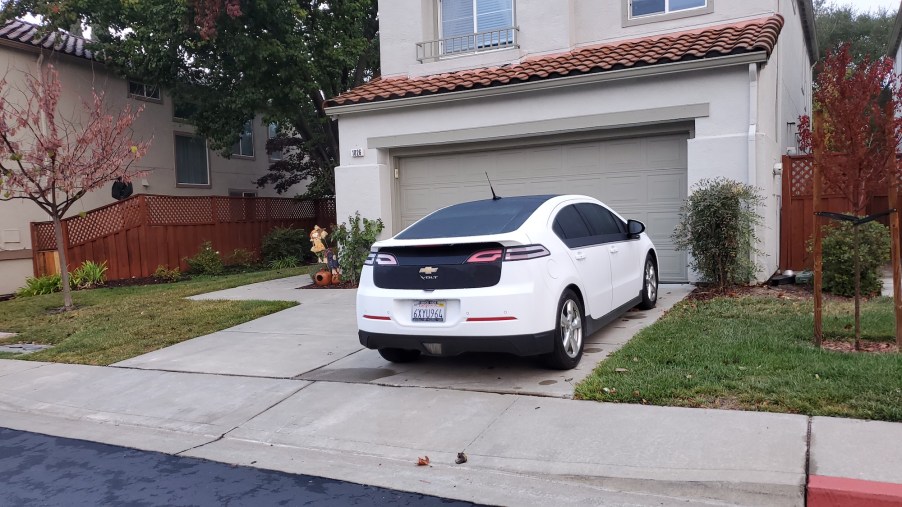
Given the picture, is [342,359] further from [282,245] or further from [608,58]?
[282,245]

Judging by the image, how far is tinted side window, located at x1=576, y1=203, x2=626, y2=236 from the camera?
7246 millimetres

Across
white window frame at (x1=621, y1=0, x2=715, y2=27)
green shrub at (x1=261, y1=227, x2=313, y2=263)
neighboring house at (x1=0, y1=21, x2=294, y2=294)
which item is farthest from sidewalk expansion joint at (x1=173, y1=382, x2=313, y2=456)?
green shrub at (x1=261, y1=227, x2=313, y2=263)

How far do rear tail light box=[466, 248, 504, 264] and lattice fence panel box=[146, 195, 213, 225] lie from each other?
40.9 feet

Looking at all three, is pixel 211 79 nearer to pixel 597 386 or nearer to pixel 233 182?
pixel 233 182

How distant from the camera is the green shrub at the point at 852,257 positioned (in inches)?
355

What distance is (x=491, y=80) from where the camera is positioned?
11438mm

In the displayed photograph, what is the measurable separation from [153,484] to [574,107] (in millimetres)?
8503

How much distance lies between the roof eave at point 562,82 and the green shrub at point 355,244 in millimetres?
2084

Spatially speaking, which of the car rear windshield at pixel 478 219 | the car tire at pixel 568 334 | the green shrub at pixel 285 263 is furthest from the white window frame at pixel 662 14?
the green shrub at pixel 285 263

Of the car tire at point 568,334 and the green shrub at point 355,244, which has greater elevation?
the green shrub at point 355,244

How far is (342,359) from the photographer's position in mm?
7250

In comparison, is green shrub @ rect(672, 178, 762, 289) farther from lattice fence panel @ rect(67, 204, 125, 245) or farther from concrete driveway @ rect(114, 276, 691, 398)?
lattice fence panel @ rect(67, 204, 125, 245)

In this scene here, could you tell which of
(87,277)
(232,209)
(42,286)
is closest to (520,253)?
(87,277)

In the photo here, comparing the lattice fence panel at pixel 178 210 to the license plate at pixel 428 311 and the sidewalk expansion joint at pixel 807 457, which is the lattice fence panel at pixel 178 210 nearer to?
the license plate at pixel 428 311
